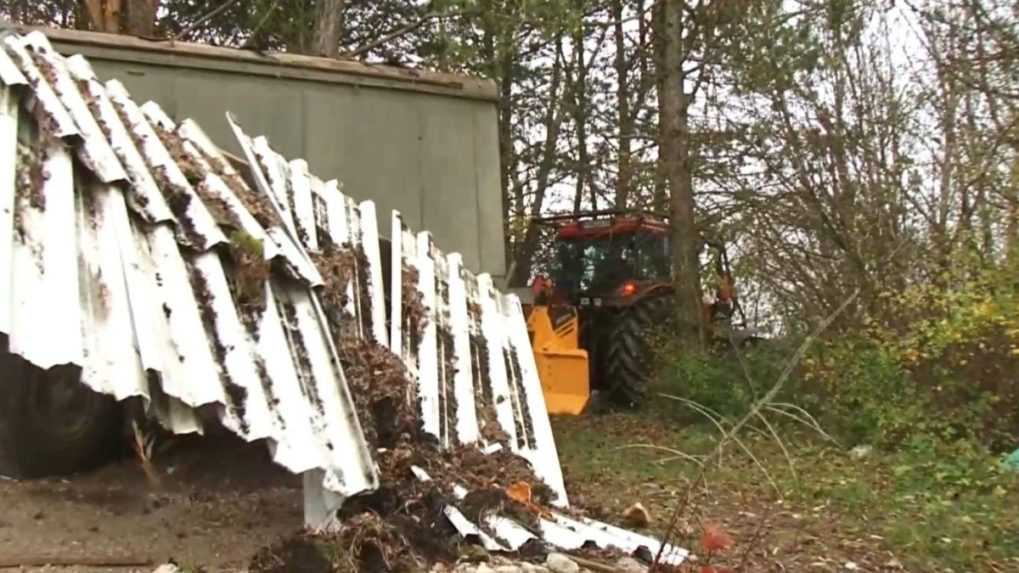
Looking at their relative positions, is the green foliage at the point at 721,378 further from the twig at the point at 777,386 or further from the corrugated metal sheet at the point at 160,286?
the corrugated metal sheet at the point at 160,286

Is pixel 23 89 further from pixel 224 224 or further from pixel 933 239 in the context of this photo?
pixel 933 239

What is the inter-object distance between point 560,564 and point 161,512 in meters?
2.03

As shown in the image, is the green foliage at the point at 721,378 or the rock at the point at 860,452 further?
the green foliage at the point at 721,378

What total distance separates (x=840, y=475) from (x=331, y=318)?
4368 mm

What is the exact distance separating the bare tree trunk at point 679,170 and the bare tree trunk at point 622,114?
1434 millimetres

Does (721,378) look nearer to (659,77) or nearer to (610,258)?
(610,258)

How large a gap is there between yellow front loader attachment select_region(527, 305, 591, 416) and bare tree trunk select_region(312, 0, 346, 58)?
3984mm

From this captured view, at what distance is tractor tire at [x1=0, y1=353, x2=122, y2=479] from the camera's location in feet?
16.4

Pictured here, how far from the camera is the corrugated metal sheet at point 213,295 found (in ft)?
11.9

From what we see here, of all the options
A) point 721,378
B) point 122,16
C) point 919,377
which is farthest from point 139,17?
point 919,377

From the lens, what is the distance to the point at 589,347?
1280cm

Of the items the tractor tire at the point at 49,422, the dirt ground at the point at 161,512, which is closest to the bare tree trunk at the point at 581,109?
the dirt ground at the point at 161,512

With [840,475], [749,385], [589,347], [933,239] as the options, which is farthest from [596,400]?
[840,475]

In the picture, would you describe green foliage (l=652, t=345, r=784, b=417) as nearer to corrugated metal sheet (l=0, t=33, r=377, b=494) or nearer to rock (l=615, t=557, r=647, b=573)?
rock (l=615, t=557, r=647, b=573)
